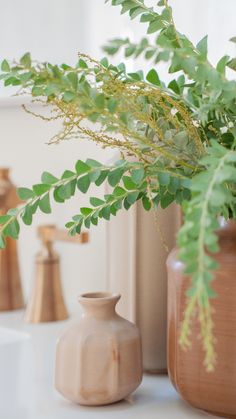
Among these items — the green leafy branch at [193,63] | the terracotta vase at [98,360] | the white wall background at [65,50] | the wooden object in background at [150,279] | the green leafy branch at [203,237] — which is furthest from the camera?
the white wall background at [65,50]

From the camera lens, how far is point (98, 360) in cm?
66

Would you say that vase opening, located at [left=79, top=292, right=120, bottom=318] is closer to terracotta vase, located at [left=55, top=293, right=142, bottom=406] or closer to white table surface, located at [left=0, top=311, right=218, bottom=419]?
terracotta vase, located at [left=55, top=293, right=142, bottom=406]

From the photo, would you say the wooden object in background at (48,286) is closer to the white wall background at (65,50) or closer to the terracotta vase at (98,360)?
the white wall background at (65,50)

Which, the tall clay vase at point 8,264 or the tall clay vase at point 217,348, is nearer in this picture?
the tall clay vase at point 217,348

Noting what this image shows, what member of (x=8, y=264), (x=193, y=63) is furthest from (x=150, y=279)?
(x=8, y=264)

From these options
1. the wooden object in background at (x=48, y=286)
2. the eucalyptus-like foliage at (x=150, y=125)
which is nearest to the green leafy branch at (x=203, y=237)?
the eucalyptus-like foliage at (x=150, y=125)

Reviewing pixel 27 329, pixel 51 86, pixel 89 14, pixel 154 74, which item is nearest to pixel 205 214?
pixel 51 86

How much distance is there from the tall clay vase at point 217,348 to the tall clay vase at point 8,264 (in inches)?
26.6

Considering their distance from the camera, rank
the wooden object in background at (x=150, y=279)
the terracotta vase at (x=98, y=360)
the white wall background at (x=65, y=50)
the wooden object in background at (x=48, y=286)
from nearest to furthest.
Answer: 1. the terracotta vase at (x=98, y=360)
2. the wooden object in background at (x=150, y=279)
3. the white wall background at (x=65, y=50)
4. the wooden object in background at (x=48, y=286)

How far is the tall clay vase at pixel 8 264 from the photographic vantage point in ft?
4.07

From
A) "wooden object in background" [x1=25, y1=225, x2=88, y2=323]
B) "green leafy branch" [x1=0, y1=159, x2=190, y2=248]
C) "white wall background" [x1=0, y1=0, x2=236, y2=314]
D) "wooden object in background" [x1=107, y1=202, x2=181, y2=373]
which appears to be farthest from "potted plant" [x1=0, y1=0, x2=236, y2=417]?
"wooden object in background" [x1=25, y1=225, x2=88, y2=323]

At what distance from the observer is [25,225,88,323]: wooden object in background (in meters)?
1.16

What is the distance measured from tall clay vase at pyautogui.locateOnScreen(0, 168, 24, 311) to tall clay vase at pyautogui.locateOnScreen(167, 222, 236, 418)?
26.6 inches

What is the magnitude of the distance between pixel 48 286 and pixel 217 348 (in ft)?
2.05
